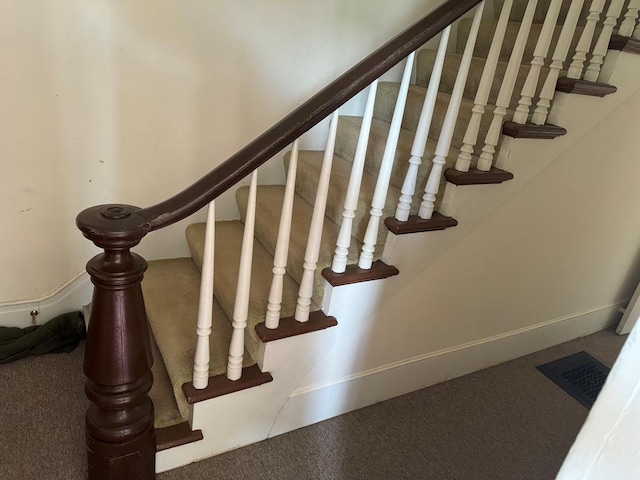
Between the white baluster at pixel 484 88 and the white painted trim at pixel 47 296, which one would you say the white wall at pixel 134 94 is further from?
the white baluster at pixel 484 88

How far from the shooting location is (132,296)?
124cm

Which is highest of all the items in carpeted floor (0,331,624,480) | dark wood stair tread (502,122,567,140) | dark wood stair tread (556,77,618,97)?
dark wood stair tread (556,77,618,97)

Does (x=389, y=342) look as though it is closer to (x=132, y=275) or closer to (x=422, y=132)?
(x=422, y=132)

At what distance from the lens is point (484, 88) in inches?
60.2

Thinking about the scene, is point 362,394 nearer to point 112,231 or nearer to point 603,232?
point 112,231

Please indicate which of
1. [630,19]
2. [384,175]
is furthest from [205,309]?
[630,19]

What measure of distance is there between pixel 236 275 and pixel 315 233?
519 mm

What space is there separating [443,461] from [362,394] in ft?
1.27

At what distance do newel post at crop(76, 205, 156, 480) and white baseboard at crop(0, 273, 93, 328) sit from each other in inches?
37.2

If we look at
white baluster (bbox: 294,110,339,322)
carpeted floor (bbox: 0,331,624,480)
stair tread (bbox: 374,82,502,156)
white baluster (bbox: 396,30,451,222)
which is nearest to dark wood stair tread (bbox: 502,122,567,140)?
stair tread (bbox: 374,82,502,156)

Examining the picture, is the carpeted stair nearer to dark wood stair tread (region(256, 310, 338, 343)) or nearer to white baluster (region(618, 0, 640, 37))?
dark wood stair tread (region(256, 310, 338, 343))

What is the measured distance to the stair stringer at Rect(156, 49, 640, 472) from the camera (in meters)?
1.59

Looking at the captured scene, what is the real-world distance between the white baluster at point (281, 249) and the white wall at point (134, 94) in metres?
0.92

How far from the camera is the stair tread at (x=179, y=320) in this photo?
157 centimetres
